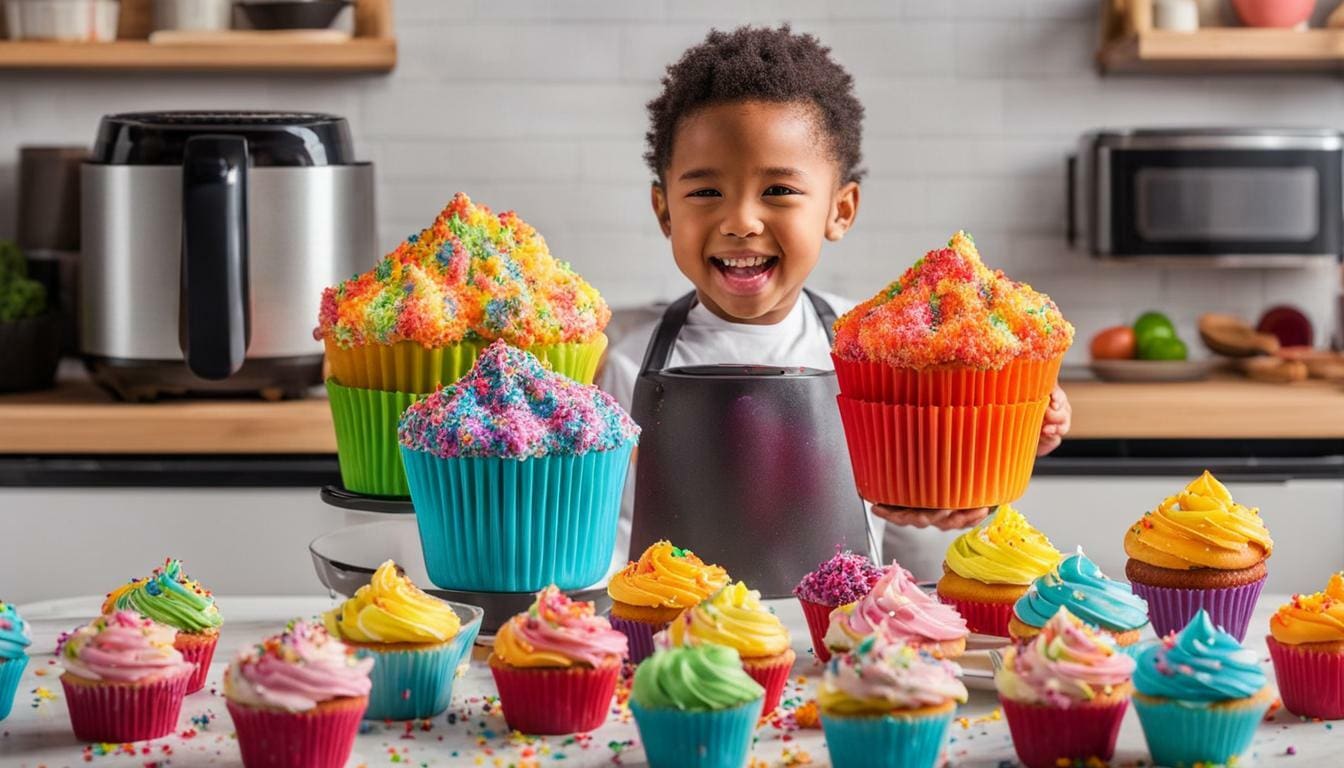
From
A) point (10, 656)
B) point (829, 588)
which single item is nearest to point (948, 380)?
point (829, 588)

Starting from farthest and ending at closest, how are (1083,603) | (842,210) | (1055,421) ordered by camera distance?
(842,210) → (1055,421) → (1083,603)

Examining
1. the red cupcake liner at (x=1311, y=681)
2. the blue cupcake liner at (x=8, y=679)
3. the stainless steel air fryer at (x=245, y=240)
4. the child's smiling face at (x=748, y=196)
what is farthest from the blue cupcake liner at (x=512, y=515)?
the stainless steel air fryer at (x=245, y=240)

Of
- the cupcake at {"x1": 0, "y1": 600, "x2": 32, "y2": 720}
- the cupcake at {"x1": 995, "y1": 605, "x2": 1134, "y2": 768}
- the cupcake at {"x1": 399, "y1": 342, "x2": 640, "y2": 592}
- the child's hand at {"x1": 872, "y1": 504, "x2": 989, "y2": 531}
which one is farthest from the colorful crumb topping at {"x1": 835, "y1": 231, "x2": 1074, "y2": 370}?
the cupcake at {"x1": 0, "y1": 600, "x2": 32, "y2": 720}

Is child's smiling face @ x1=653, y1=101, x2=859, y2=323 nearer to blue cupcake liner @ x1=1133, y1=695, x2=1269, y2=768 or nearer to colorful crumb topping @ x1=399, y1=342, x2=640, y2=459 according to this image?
colorful crumb topping @ x1=399, y1=342, x2=640, y2=459

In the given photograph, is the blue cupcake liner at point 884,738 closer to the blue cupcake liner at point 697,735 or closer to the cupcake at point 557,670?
the blue cupcake liner at point 697,735

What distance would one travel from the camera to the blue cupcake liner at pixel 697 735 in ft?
3.44

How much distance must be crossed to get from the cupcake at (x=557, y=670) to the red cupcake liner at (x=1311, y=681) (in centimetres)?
51

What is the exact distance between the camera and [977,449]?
1.48 meters

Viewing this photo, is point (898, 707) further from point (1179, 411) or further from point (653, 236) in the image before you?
point (653, 236)

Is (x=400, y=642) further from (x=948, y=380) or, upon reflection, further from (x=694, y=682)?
(x=948, y=380)

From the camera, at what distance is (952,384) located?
57.3 inches

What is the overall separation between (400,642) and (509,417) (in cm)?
22

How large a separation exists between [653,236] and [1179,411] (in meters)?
1.08

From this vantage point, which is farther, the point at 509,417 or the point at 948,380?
the point at 948,380
